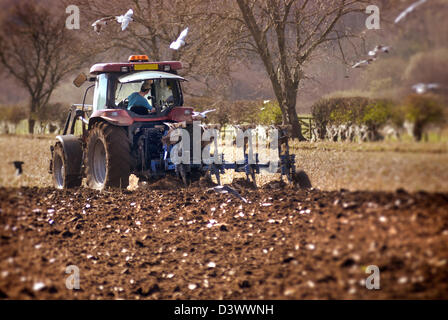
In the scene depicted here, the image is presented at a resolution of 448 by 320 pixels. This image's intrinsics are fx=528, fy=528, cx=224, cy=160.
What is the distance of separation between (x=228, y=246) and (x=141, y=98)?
157 inches

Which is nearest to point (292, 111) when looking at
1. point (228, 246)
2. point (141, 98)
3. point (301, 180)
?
point (301, 180)

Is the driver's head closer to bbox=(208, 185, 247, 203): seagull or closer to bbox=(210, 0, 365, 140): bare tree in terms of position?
bbox=(208, 185, 247, 203): seagull

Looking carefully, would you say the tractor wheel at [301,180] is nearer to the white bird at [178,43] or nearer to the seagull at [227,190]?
the seagull at [227,190]

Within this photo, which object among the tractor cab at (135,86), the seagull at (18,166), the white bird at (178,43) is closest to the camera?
the seagull at (18,166)

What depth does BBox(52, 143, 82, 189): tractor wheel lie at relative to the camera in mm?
8688

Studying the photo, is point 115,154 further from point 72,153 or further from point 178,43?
point 178,43

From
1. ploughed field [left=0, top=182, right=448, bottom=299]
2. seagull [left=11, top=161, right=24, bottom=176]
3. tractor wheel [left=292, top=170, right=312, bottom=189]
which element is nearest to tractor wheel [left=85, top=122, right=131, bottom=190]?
ploughed field [left=0, top=182, right=448, bottom=299]

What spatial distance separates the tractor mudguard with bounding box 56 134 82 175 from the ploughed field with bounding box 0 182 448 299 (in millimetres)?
1782

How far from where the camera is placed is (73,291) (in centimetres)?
374

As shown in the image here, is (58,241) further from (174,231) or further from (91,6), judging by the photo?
(91,6)

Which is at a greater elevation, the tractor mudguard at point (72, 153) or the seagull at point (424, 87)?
the seagull at point (424, 87)

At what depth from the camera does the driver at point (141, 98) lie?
328 inches

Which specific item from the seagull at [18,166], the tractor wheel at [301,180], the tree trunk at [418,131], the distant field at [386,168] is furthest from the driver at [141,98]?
the tree trunk at [418,131]
